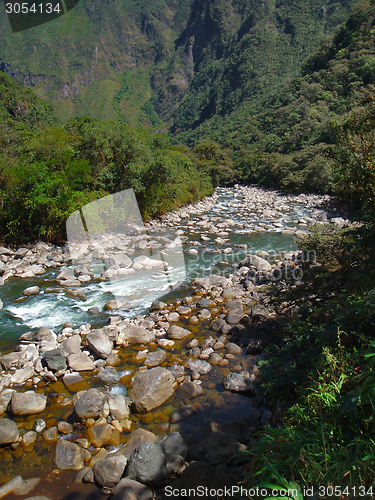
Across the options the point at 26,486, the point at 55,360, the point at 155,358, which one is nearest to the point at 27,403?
the point at 55,360

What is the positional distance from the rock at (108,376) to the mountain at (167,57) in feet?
322

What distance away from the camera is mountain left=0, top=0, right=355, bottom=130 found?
326 ft

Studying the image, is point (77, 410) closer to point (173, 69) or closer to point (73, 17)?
point (173, 69)

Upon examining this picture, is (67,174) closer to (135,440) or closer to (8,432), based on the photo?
(8,432)

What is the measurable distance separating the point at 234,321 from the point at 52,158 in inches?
458

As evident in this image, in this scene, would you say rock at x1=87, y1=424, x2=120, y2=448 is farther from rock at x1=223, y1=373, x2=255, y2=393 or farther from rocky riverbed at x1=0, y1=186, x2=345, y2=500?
rock at x1=223, y1=373, x2=255, y2=393

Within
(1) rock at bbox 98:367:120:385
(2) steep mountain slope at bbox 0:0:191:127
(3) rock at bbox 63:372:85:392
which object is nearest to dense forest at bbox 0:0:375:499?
(1) rock at bbox 98:367:120:385

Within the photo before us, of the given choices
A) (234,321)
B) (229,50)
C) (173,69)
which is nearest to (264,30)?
(229,50)

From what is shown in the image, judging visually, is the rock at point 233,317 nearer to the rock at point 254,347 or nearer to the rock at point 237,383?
the rock at point 254,347

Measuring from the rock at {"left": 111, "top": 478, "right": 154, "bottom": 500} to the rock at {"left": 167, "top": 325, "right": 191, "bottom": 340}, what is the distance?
3422mm

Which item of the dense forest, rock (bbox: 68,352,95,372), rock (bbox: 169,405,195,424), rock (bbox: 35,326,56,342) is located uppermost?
the dense forest

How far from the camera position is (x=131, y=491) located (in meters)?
3.25

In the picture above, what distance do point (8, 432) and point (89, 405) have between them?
40.9 inches

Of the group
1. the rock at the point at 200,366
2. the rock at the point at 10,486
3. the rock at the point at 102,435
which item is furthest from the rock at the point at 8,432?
the rock at the point at 200,366
